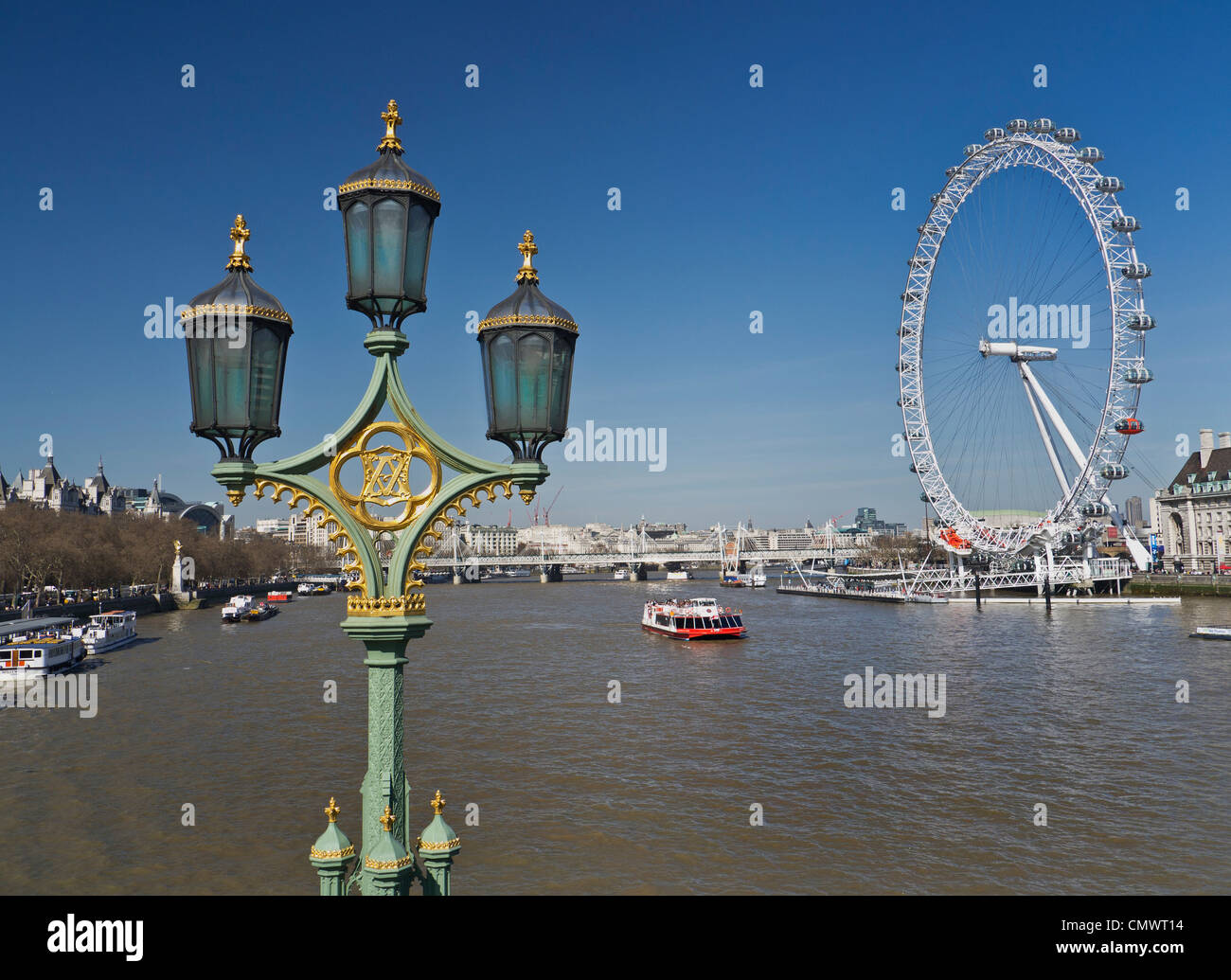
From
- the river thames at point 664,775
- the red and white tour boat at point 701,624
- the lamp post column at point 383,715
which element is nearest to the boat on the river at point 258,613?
the river thames at point 664,775

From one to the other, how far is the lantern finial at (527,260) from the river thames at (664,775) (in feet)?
40.9

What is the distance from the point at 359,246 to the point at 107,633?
58876 mm

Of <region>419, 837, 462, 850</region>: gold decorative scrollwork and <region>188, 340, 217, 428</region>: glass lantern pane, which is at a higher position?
<region>188, 340, 217, 428</region>: glass lantern pane

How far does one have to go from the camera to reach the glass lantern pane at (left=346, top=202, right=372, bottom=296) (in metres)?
5.40

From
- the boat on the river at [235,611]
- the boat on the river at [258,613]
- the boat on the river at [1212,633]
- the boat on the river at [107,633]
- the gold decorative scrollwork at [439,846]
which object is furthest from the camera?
the boat on the river at [258,613]

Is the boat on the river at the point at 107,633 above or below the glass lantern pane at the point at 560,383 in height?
below

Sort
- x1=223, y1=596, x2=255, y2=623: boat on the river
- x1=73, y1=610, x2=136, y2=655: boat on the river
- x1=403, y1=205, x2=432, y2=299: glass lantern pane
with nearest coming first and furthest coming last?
x1=403, y1=205, x2=432, y2=299: glass lantern pane < x1=73, y1=610, x2=136, y2=655: boat on the river < x1=223, y1=596, x2=255, y2=623: boat on the river

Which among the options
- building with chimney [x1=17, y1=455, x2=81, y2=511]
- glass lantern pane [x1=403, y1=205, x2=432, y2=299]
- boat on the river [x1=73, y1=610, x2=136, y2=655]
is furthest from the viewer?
building with chimney [x1=17, y1=455, x2=81, y2=511]

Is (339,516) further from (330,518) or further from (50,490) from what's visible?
(50,490)

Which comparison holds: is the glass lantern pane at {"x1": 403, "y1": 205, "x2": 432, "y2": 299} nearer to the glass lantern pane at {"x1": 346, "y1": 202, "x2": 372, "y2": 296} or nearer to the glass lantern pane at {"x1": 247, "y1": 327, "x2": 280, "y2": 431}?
the glass lantern pane at {"x1": 346, "y1": 202, "x2": 372, "y2": 296}

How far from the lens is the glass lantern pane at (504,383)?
5359 mm

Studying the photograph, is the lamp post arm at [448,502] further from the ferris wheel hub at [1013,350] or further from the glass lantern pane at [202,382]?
the ferris wheel hub at [1013,350]

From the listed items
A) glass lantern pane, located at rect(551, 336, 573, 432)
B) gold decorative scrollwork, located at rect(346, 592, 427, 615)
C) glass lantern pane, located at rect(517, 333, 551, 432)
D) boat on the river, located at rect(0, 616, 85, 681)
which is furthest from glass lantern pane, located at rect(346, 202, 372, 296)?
boat on the river, located at rect(0, 616, 85, 681)
